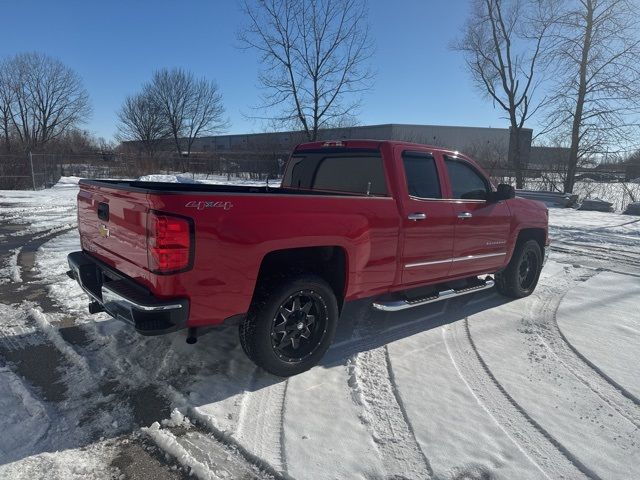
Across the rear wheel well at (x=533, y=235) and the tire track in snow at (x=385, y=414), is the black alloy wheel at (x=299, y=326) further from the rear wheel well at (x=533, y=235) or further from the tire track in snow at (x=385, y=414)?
the rear wheel well at (x=533, y=235)

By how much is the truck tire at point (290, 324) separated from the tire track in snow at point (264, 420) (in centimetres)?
16

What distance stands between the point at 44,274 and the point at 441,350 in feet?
18.5

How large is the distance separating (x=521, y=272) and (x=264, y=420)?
4.55 meters

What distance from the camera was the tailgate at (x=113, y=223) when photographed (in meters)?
2.91

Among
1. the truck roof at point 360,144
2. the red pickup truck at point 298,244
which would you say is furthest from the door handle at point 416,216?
the truck roof at point 360,144

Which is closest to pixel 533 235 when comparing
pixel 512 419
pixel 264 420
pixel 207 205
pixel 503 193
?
pixel 503 193

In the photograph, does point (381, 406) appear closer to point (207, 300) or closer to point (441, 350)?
point (441, 350)

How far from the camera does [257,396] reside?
129 inches

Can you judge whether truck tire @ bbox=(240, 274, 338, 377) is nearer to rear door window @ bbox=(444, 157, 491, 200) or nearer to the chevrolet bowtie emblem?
the chevrolet bowtie emblem

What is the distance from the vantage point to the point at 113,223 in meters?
3.34

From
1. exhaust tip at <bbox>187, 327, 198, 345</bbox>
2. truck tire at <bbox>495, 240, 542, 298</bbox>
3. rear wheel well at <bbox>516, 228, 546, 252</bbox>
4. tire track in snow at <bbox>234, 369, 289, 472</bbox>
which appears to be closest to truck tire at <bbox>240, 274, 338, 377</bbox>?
tire track in snow at <bbox>234, 369, 289, 472</bbox>

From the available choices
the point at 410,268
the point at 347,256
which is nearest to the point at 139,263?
the point at 347,256

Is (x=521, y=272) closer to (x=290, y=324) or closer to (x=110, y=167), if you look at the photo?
(x=290, y=324)

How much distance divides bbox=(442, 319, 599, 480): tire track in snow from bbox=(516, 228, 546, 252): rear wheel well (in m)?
2.22
